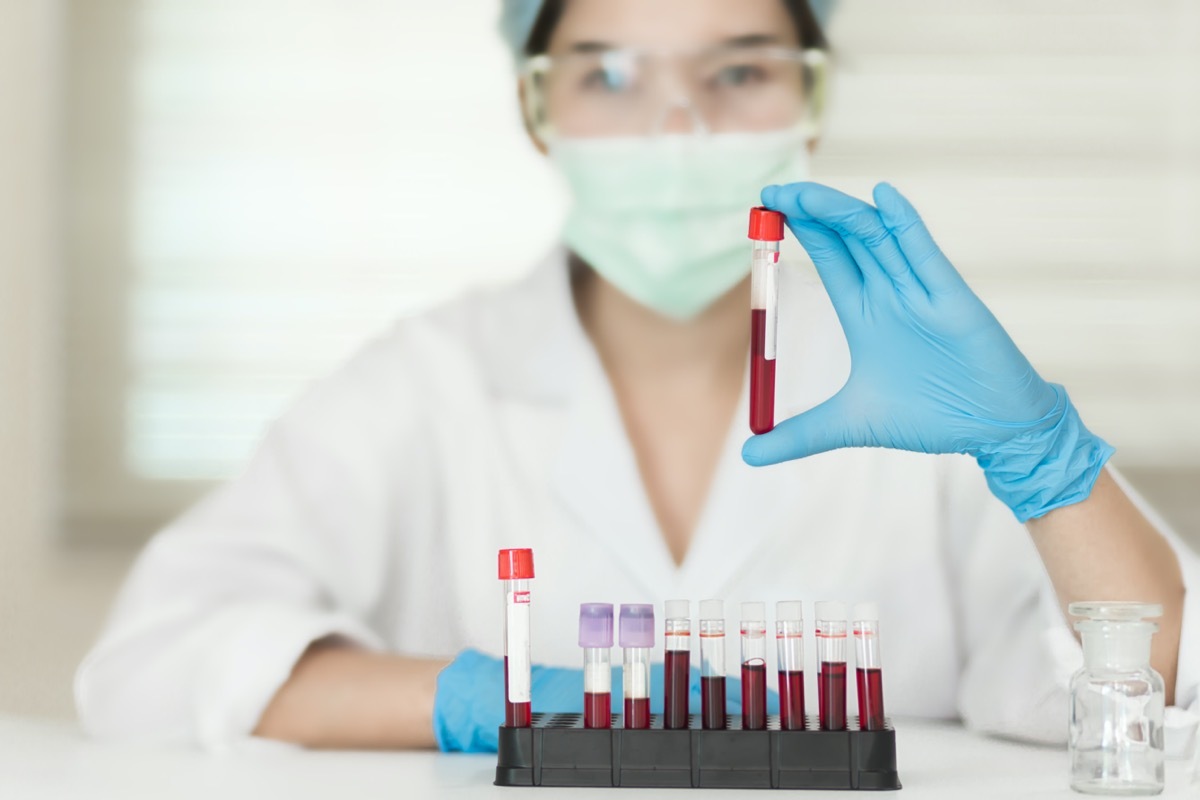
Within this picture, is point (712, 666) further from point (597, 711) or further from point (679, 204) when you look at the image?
point (679, 204)

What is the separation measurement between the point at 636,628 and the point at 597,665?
0.15 feet

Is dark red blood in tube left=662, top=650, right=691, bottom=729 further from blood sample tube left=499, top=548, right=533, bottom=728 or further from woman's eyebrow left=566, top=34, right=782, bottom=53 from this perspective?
woman's eyebrow left=566, top=34, right=782, bottom=53

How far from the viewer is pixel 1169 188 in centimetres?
170

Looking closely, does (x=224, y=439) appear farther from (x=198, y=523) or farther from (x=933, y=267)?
(x=933, y=267)

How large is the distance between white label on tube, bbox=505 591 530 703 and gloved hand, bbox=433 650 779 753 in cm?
18

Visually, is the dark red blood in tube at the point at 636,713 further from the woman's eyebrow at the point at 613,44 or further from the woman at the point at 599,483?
the woman's eyebrow at the point at 613,44

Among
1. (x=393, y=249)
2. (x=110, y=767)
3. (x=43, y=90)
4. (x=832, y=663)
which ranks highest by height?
(x=43, y=90)

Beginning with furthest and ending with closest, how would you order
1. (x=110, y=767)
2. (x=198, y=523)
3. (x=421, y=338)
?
(x=421, y=338) → (x=198, y=523) → (x=110, y=767)

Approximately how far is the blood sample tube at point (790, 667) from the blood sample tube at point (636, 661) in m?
0.11

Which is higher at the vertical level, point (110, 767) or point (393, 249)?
point (393, 249)

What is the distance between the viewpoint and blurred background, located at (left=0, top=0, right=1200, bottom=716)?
Result: 1687 millimetres

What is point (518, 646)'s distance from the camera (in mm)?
1001

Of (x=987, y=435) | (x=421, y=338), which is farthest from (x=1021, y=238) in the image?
(x=421, y=338)

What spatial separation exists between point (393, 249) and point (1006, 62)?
0.90 m
